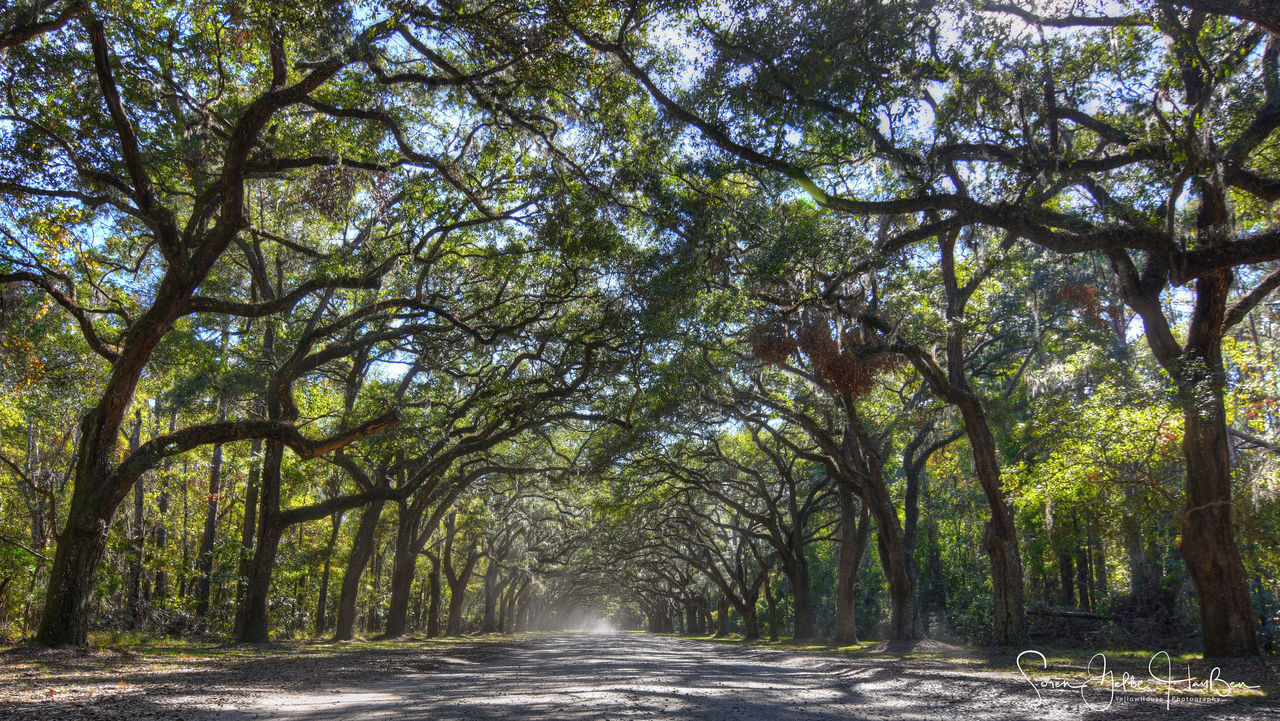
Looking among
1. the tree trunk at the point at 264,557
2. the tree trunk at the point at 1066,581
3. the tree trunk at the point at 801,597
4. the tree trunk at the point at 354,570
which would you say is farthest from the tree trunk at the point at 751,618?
→ the tree trunk at the point at 264,557

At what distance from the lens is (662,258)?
10.3 metres

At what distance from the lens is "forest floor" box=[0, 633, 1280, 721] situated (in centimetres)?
539

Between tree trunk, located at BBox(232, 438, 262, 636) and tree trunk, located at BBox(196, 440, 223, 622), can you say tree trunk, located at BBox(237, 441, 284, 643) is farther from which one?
tree trunk, located at BBox(196, 440, 223, 622)

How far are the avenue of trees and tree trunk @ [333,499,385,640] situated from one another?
113 millimetres

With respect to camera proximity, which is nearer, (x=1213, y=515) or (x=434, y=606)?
(x=1213, y=515)

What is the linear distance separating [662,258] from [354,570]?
42.8 feet

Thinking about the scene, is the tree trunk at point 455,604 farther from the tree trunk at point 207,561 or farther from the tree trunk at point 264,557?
the tree trunk at point 264,557

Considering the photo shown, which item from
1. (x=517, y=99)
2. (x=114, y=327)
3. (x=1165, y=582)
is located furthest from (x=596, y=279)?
(x=1165, y=582)

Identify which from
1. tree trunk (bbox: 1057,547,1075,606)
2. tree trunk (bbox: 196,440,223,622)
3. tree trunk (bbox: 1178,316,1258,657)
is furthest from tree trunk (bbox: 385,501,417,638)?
tree trunk (bbox: 1057,547,1075,606)

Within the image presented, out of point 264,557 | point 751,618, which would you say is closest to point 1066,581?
point 751,618

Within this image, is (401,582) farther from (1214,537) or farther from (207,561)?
(1214,537)

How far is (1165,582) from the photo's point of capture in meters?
15.9

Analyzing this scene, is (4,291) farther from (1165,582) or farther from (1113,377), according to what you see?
(1165,582)

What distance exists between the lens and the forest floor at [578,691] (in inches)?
212
